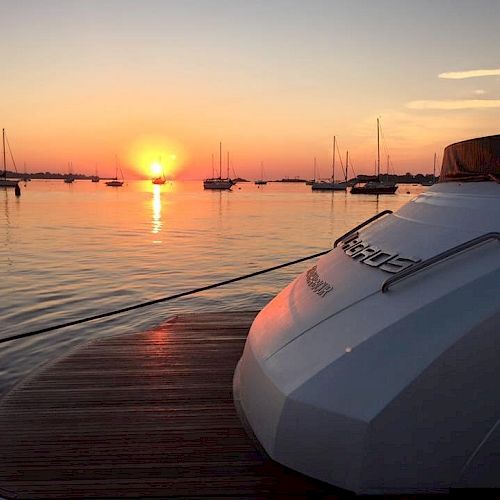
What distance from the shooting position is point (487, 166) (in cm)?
452

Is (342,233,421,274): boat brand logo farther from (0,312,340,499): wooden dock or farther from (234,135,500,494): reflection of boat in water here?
(0,312,340,499): wooden dock

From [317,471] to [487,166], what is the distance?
2892 mm

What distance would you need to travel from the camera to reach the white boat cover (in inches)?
176

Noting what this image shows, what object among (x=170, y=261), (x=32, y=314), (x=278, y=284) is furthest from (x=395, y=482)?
(x=170, y=261)

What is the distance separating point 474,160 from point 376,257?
1.26 metres

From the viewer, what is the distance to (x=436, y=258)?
3.79 m

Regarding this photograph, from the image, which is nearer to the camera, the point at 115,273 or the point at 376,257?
the point at 376,257

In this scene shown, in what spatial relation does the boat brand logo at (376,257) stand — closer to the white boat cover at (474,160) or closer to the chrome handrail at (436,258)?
the chrome handrail at (436,258)

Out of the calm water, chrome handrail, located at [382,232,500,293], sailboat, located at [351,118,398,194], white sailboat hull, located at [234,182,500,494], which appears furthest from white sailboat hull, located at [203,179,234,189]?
chrome handrail, located at [382,232,500,293]

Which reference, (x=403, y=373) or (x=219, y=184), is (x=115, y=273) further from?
(x=219, y=184)

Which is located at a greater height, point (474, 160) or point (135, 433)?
point (474, 160)

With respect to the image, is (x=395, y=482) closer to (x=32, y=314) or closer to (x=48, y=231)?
(x=32, y=314)

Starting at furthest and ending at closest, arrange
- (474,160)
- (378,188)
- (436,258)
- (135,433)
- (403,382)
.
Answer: (378,188) → (474,160) → (135,433) → (436,258) → (403,382)

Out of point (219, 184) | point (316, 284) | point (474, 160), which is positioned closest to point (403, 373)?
point (316, 284)
